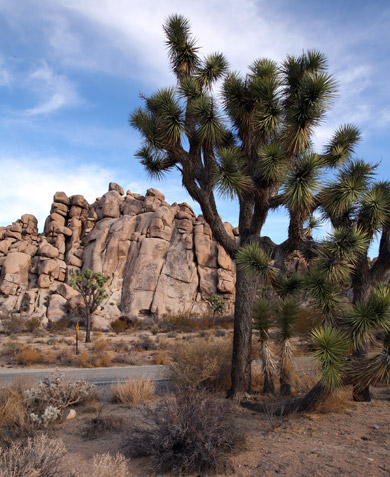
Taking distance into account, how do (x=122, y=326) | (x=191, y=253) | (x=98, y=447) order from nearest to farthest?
(x=98, y=447)
(x=122, y=326)
(x=191, y=253)

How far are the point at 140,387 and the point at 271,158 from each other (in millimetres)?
5831

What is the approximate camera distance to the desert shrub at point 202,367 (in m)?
9.29

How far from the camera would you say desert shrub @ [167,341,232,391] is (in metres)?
9.29

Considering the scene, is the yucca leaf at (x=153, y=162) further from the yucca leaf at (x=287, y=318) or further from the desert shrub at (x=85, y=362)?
the desert shrub at (x=85, y=362)

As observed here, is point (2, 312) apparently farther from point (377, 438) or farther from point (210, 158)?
point (377, 438)

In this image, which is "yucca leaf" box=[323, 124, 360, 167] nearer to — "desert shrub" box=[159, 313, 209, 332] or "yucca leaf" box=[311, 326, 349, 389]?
"yucca leaf" box=[311, 326, 349, 389]

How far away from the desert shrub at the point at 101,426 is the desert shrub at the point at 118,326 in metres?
25.0

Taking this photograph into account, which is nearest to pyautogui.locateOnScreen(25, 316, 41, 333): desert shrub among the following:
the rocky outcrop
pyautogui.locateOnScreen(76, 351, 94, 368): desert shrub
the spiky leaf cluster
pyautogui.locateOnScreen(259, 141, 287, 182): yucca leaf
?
the rocky outcrop

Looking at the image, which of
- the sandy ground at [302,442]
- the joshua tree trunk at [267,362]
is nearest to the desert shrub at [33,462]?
the sandy ground at [302,442]

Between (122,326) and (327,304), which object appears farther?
(122,326)

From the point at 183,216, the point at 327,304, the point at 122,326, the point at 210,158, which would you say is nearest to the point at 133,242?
the point at 183,216

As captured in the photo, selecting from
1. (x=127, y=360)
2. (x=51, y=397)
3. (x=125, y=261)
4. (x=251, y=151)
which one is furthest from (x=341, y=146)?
(x=125, y=261)

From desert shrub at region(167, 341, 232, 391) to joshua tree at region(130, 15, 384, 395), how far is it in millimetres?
967

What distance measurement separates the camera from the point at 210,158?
32.6 feet
